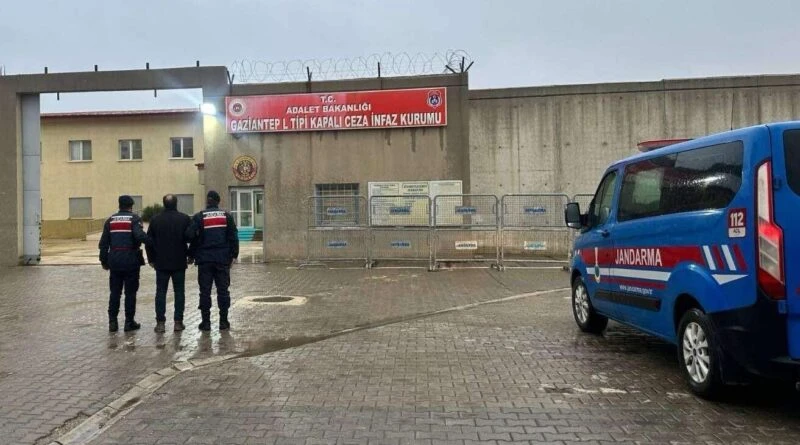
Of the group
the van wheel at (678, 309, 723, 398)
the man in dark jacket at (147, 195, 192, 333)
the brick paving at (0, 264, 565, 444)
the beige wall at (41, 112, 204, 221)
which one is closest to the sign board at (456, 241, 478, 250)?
the brick paving at (0, 264, 565, 444)

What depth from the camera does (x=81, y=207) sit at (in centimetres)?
3612

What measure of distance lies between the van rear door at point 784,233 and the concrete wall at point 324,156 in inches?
498

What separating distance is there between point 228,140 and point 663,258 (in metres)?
14.0

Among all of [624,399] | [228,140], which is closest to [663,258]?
[624,399]

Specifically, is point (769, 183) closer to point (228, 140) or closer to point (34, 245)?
point (228, 140)

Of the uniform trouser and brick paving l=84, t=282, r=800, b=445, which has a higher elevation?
the uniform trouser

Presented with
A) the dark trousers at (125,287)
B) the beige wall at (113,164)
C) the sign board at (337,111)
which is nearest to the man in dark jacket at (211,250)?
the dark trousers at (125,287)

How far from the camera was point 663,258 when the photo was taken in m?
5.57

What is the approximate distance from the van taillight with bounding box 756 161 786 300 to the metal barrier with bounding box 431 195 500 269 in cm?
1103

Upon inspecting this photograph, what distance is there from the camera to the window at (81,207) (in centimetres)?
3606

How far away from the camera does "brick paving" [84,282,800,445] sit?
4328mm

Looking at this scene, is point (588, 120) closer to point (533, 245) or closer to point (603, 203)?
point (533, 245)

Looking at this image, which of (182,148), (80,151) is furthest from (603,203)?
(80,151)

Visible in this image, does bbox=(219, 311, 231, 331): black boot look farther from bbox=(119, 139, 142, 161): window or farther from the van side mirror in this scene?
bbox=(119, 139, 142, 161): window
